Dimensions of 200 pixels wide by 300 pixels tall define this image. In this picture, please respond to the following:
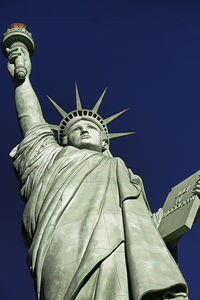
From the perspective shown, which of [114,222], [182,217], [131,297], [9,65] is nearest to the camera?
[131,297]

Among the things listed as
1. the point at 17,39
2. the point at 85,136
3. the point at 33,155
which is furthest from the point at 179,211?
the point at 17,39

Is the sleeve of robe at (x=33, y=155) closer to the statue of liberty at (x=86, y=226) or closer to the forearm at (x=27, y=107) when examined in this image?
A: the statue of liberty at (x=86, y=226)

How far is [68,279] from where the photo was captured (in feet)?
25.7

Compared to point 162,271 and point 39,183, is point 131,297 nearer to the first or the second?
point 162,271

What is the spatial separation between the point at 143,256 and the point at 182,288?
63 cm

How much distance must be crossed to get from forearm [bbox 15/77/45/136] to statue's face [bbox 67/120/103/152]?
0.65 meters

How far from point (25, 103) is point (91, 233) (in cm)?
421

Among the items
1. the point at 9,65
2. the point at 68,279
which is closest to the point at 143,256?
the point at 68,279

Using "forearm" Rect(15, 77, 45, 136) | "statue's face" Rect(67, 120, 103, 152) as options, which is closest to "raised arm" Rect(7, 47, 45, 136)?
"forearm" Rect(15, 77, 45, 136)

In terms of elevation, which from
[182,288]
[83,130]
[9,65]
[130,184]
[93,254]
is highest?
[9,65]

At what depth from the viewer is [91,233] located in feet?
27.5

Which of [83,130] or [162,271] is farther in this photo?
[83,130]

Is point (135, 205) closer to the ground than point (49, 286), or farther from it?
farther from it

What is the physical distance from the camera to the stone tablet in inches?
362
